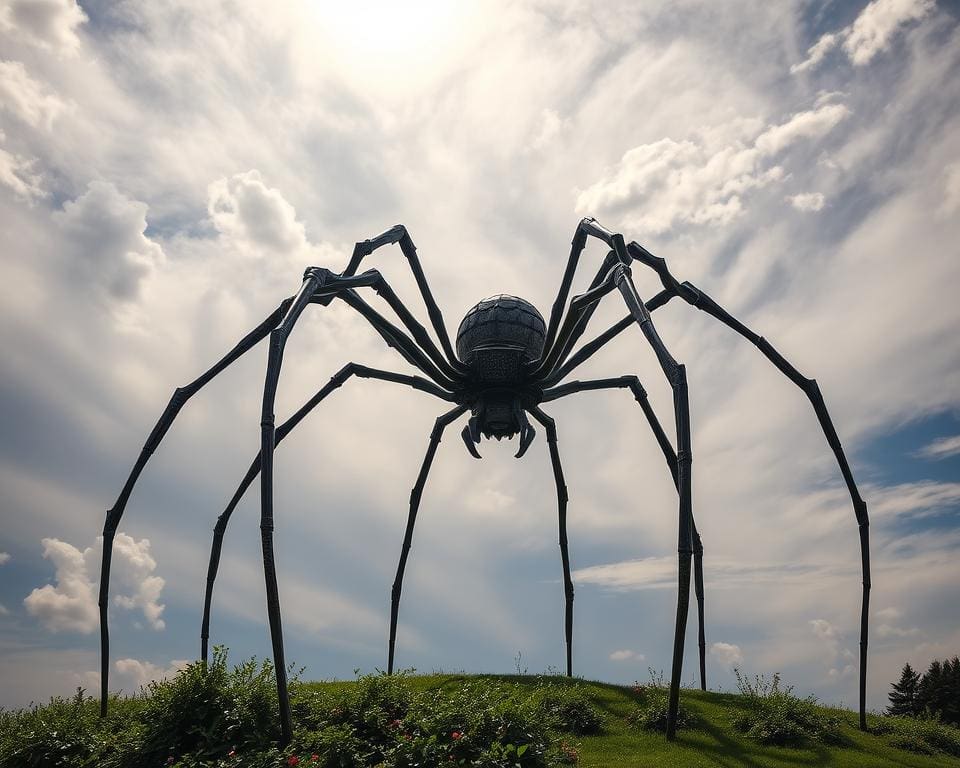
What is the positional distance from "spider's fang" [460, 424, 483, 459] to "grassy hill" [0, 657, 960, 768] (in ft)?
11.3

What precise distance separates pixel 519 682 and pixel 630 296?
6.80 m

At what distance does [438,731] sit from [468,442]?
17.4 feet

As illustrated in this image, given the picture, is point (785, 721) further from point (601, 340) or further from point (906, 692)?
point (906, 692)

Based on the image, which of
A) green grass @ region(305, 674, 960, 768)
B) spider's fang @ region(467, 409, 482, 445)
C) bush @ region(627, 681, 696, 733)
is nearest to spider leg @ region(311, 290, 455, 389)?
spider's fang @ region(467, 409, 482, 445)

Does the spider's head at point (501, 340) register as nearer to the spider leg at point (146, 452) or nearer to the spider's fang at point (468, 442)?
the spider's fang at point (468, 442)

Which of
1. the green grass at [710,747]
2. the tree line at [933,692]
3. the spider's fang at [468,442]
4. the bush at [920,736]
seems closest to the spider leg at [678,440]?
the green grass at [710,747]

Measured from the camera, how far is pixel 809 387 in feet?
29.0

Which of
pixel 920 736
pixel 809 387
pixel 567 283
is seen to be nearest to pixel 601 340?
pixel 567 283

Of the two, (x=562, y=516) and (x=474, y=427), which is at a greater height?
(x=474, y=427)

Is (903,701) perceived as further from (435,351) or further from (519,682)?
(435,351)

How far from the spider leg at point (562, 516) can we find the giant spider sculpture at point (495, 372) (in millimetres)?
17

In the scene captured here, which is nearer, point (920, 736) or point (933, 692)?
point (920, 736)

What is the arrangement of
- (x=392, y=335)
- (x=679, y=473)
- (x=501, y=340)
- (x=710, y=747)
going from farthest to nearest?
1. (x=501, y=340)
2. (x=392, y=335)
3. (x=710, y=747)
4. (x=679, y=473)

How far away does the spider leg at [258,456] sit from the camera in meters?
10.3
